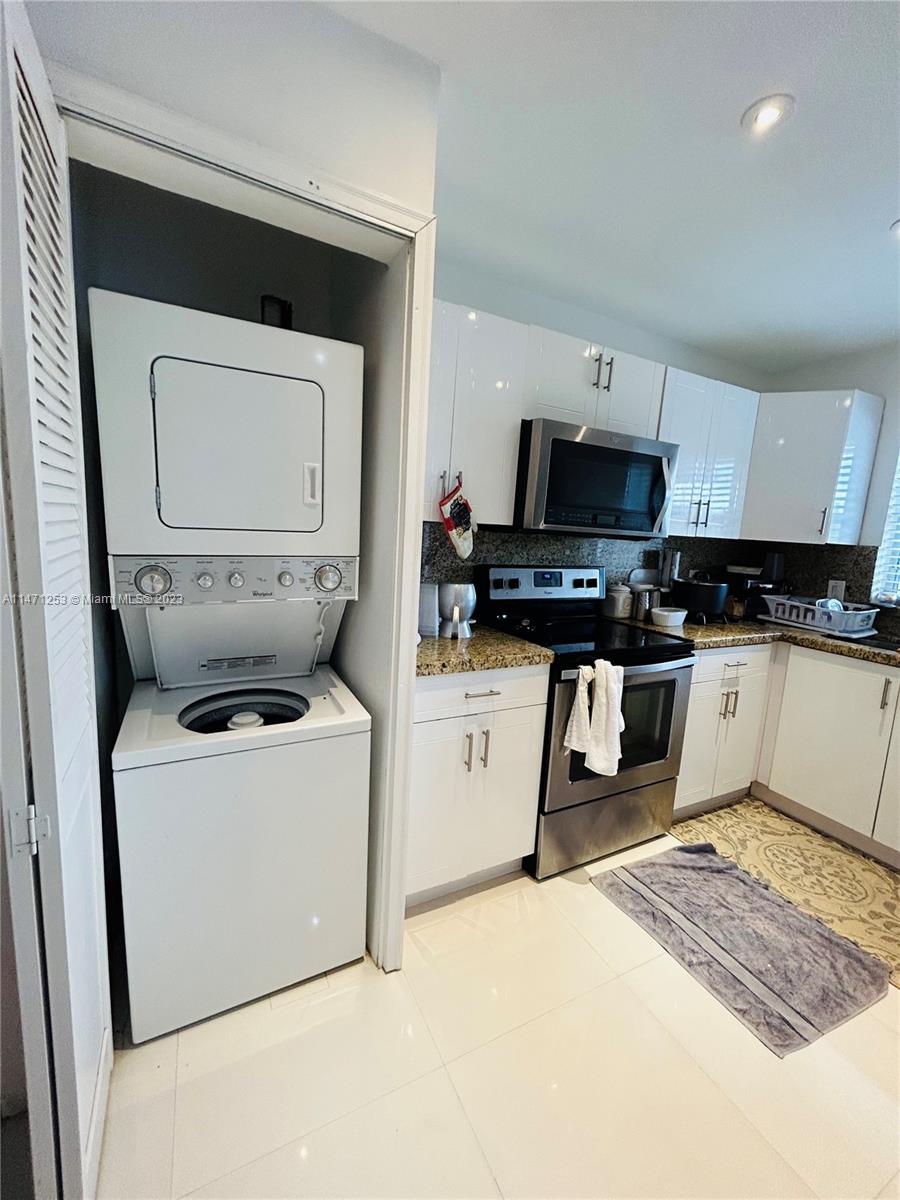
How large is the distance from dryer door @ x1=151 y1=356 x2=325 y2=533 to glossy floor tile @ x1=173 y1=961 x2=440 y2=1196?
4.66 feet

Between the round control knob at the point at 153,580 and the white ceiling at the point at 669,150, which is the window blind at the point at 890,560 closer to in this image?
the white ceiling at the point at 669,150

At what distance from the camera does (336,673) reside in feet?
6.00

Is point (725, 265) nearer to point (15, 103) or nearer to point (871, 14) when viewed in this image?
point (871, 14)

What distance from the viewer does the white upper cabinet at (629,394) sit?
2.24 m

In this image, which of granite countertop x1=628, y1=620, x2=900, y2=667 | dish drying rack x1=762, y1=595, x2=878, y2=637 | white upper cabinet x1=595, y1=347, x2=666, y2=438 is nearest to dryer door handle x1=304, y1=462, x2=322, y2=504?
white upper cabinet x1=595, y1=347, x2=666, y2=438

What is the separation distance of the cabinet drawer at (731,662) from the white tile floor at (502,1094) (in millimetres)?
1204

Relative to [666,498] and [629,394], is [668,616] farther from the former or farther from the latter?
[629,394]

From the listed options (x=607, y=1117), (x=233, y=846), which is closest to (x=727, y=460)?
(x=607, y=1117)

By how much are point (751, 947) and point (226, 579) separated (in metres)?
2.16

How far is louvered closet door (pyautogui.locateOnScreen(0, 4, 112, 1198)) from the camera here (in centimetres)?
70

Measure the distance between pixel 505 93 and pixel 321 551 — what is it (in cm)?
130

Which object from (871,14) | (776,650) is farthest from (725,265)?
(776,650)

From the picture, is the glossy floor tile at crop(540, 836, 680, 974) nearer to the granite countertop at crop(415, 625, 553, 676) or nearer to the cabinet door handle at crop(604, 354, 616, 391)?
the granite countertop at crop(415, 625, 553, 676)

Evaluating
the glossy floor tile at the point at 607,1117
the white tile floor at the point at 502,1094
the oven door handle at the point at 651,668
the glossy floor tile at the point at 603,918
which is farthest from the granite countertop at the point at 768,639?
the glossy floor tile at the point at 607,1117
